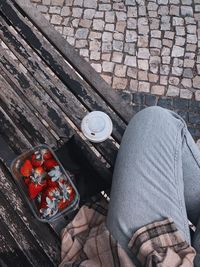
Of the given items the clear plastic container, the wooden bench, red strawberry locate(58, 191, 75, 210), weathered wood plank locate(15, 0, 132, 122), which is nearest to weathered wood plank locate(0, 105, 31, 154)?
the wooden bench

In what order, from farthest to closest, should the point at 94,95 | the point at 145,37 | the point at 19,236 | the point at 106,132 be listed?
the point at 145,37
the point at 94,95
the point at 106,132
the point at 19,236

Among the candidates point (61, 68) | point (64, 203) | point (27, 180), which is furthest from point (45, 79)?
point (64, 203)

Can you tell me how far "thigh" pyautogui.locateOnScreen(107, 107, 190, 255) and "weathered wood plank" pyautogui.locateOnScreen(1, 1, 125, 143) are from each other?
0.19m

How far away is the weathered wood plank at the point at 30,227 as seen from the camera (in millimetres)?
1892

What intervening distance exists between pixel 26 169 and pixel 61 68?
629 millimetres

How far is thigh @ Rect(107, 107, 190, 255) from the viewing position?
72.7 inches

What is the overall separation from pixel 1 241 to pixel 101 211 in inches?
19.6

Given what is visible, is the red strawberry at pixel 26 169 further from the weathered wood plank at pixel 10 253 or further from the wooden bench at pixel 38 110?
the weathered wood plank at pixel 10 253

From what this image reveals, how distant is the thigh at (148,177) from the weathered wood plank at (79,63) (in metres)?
0.17

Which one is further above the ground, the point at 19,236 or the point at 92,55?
the point at 92,55

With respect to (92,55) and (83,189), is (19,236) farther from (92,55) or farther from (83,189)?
A: (92,55)

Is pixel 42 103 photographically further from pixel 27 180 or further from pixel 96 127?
pixel 27 180

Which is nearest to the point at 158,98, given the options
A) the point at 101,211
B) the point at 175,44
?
the point at 175,44

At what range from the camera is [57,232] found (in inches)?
75.7
